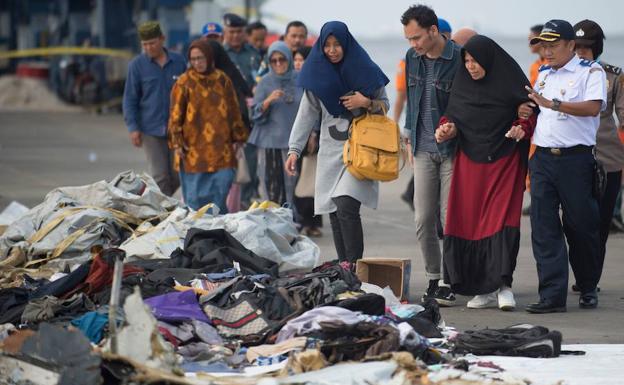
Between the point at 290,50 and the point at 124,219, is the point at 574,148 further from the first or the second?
the point at 290,50

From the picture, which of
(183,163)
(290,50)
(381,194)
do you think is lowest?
(381,194)

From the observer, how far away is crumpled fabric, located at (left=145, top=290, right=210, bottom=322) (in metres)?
7.89

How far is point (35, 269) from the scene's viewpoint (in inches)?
397

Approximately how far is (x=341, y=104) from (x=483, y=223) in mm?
1242

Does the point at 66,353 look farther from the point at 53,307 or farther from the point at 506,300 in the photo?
the point at 506,300

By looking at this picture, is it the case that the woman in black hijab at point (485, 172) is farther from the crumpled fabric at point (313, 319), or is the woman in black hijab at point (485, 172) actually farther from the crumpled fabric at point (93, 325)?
the crumpled fabric at point (93, 325)

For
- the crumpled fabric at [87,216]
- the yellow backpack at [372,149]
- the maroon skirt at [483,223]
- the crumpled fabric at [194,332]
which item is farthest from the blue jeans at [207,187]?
the crumpled fabric at [194,332]

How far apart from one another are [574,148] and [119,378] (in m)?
3.76

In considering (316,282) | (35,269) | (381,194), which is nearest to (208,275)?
(316,282)

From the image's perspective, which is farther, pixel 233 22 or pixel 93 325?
pixel 233 22

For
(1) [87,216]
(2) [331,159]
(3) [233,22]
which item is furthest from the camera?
(3) [233,22]

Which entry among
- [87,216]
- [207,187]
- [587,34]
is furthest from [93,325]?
[207,187]

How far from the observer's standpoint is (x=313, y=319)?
7.68 m

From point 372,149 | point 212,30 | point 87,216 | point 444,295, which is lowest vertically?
point 444,295
